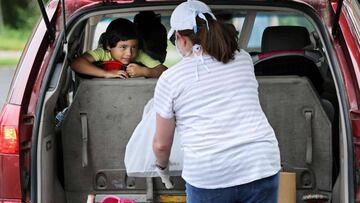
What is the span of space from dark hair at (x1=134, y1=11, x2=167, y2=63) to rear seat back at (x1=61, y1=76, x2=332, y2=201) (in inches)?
51.2

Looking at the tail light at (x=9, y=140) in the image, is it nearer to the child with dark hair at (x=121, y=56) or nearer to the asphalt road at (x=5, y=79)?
the child with dark hair at (x=121, y=56)

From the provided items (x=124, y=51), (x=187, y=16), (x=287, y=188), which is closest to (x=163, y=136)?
(x=187, y=16)

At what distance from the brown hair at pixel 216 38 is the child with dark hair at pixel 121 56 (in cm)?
107

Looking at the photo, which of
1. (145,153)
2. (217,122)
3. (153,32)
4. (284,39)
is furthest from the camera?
(153,32)

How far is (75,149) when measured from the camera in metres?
3.46

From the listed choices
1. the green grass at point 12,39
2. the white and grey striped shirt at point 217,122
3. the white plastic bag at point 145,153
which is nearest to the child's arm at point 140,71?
the white plastic bag at point 145,153

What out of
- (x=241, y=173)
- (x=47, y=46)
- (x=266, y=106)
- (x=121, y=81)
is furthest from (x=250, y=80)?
(x=47, y=46)

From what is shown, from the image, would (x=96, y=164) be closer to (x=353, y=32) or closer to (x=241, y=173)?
(x=241, y=173)

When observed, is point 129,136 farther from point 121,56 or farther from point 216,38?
point 216,38

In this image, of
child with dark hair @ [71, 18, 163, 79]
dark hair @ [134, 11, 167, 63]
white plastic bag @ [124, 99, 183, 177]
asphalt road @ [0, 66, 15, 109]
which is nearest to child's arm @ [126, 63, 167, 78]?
child with dark hair @ [71, 18, 163, 79]

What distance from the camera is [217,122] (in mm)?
2574

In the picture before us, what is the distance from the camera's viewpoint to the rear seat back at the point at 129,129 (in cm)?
336

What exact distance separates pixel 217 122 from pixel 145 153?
754 mm

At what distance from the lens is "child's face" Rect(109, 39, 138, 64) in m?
3.86
